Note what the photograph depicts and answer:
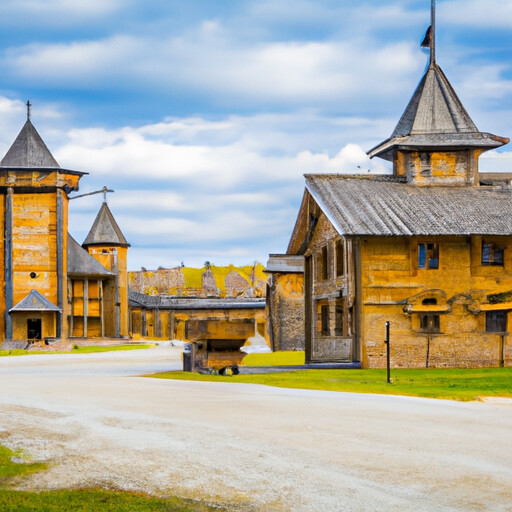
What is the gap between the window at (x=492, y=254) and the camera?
105 feet

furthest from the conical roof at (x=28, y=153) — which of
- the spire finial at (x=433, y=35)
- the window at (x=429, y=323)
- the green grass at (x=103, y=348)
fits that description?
the window at (x=429, y=323)

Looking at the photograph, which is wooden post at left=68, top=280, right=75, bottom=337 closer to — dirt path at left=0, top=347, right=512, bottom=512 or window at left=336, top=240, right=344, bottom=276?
window at left=336, top=240, right=344, bottom=276

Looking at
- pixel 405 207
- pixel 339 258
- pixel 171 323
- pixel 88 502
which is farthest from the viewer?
pixel 171 323

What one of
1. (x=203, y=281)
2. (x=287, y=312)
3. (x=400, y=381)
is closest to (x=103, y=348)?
(x=287, y=312)

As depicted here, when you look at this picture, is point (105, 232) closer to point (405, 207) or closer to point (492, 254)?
point (405, 207)

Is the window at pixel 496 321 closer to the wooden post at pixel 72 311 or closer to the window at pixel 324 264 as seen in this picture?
A: the window at pixel 324 264

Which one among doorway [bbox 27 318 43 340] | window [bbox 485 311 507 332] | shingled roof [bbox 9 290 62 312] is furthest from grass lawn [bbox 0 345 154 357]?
window [bbox 485 311 507 332]

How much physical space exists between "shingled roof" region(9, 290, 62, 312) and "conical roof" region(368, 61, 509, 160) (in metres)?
30.0

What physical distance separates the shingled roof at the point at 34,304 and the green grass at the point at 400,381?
32.8 meters

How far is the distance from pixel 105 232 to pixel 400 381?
2130 inches

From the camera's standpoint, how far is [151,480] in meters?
10.7

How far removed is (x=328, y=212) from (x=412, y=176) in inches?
203

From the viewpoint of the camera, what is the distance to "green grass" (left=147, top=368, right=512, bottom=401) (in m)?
22.7

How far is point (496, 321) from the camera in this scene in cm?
3173
